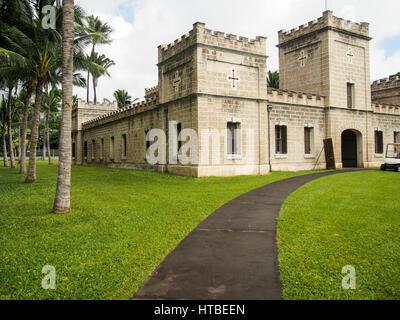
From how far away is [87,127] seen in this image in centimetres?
3475

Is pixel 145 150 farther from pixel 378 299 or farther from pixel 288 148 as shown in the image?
pixel 378 299

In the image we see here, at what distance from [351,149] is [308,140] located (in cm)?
531

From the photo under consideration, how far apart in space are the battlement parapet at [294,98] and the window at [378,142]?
6.62m

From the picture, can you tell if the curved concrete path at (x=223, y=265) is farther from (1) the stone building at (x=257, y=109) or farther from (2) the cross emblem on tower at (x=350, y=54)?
(2) the cross emblem on tower at (x=350, y=54)

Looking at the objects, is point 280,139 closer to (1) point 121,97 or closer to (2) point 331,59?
(2) point 331,59

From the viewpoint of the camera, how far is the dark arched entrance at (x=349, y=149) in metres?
24.3

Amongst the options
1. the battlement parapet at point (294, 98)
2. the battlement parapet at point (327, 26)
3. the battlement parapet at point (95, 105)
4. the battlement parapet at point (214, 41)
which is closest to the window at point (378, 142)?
the battlement parapet at point (294, 98)

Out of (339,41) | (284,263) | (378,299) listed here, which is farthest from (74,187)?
(339,41)

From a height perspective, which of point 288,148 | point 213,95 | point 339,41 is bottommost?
point 288,148

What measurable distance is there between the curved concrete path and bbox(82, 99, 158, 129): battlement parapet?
15.7 meters

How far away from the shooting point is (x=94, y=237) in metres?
6.09
